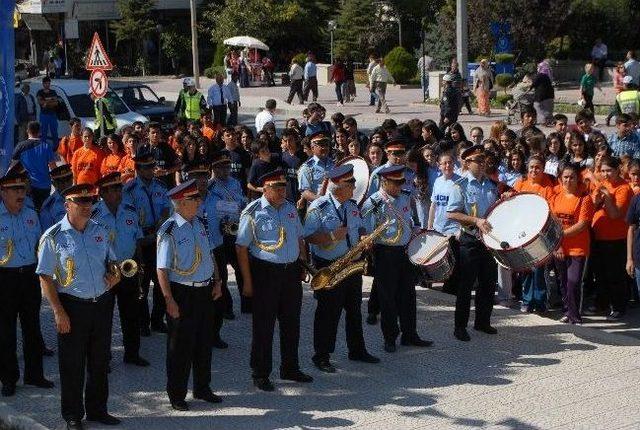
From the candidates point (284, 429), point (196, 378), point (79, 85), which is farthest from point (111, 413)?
point (79, 85)

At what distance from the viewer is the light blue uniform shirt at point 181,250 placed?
8.98 m

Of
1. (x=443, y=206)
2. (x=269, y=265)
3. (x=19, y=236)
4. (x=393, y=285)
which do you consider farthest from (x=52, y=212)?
(x=443, y=206)

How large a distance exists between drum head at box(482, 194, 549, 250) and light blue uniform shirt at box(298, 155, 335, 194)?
2.91 meters

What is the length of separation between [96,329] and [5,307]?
4.09 feet

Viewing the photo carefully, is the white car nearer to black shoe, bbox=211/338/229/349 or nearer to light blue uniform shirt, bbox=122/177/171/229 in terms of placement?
light blue uniform shirt, bbox=122/177/171/229

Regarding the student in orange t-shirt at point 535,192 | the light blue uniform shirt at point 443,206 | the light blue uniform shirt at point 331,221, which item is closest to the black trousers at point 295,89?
the student in orange t-shirt at point 535,192

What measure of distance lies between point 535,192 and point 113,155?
631 cm

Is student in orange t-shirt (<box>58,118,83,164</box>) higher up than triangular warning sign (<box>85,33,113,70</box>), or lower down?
lower down

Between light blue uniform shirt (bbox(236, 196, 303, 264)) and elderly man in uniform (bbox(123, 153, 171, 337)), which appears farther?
elderly man in uniform (bbox(123, 153, 171, 337))

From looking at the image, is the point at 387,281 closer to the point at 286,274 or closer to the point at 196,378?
the point at 286,274

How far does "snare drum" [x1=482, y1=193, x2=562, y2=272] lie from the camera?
10258mm

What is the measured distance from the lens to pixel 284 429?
8789mm

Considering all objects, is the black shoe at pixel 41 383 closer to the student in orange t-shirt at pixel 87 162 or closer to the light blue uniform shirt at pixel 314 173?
the light blue uniform shirt at pixel 314 173

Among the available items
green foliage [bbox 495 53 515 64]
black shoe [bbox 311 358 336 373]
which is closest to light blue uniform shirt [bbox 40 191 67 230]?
black shoe [bbox 311 358 336 373]
